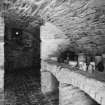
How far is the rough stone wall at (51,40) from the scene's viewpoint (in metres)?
3.89

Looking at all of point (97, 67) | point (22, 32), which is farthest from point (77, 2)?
point (22, 32)

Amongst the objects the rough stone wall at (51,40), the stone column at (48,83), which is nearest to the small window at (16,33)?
the rough stone wall at (51,40)

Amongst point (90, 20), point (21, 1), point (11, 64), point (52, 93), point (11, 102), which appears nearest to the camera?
point (90, 20)

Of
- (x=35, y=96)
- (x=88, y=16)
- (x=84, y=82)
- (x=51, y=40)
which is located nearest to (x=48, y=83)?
(x=35, y=96)

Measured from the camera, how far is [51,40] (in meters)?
3.91

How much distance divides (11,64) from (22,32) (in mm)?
1479

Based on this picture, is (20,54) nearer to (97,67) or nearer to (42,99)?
(42,99)

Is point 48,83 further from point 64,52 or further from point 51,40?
point 51,40

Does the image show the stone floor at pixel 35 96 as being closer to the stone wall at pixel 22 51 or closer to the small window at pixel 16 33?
the stone wall at pixel 22 51

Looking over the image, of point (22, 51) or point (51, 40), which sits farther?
point (22, 51)

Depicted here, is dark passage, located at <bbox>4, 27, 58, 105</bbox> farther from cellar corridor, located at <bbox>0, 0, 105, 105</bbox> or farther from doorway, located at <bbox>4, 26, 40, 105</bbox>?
cellar corridor, located at <bbox>0, 0, 105, 105</bbox>

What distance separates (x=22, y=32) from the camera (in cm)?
735

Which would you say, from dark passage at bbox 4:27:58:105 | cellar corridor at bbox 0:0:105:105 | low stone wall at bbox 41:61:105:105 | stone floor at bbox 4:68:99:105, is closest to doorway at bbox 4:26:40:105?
dark passage at bbox 4:27:58:105

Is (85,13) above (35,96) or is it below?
above
